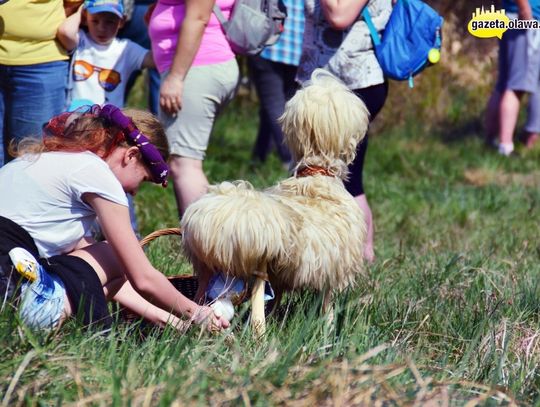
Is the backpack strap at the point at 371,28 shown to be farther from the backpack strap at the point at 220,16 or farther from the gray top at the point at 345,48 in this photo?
the backpack strap at the point at 220,16

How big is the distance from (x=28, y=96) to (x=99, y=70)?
25.9 inches

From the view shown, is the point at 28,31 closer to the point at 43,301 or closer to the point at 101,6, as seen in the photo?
the point at 101,6

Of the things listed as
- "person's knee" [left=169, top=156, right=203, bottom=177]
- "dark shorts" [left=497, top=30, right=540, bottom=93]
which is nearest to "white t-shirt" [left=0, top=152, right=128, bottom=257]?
"person's knee" [left=169, top=156, right=203, bottom=177]

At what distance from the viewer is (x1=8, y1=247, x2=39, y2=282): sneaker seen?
130 inches

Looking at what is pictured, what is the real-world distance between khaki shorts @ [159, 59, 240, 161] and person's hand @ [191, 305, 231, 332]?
145cm

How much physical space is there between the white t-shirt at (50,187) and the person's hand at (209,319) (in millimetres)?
455

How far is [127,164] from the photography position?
3.67m

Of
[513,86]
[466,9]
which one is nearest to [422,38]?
[513,86]

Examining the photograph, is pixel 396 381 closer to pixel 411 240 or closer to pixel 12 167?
Result: pixel 12 167

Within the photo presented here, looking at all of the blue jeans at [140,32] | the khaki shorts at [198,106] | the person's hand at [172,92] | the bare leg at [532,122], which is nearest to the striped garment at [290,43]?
the blue jeans at [140,32]

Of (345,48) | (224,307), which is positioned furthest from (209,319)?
(345,48)

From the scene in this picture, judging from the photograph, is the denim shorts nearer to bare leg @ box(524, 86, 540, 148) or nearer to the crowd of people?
the crowd of people

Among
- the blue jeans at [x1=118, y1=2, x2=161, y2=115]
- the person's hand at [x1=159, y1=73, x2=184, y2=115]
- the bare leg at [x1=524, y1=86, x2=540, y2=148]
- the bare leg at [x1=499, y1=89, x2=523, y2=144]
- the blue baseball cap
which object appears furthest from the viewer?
the bare leg at [x1=524, y1=86, x2=540, y2=148]

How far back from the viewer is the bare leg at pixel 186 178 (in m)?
4.84
